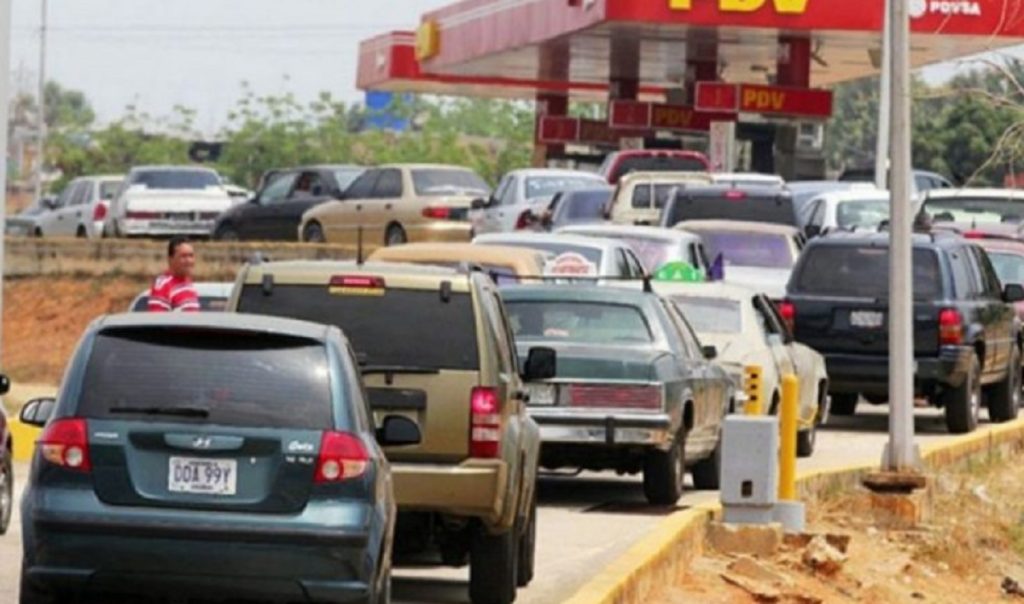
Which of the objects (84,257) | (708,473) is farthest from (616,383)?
(84,257)

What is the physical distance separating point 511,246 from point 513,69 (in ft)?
180

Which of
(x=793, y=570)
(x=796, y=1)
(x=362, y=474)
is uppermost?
(x=796, y=1)

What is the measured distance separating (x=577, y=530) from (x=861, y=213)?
1963 centimetres

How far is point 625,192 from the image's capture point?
140 feet

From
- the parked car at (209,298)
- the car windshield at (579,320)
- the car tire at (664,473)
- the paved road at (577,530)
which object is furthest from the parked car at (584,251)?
the car tire at (664,473)

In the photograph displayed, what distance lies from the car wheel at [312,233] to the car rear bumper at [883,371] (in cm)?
2152

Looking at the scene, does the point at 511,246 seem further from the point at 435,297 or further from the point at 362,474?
the point at 362,474

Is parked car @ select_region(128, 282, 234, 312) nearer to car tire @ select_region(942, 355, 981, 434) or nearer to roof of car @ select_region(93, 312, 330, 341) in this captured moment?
car tire @ select_region(942, 355, 981, 434)

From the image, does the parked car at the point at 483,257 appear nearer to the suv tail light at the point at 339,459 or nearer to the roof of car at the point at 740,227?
the roof of car at the point at 740,227

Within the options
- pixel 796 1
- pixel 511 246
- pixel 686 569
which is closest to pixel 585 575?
pixel 686 569

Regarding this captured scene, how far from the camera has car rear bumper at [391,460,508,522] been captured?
1529 centimetres

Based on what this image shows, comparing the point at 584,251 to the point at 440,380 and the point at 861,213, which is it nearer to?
the point at 861,213

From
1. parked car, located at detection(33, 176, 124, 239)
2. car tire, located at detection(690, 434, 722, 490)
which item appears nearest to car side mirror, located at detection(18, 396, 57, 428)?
car tire, located at detection(690, 434, 722, 490)

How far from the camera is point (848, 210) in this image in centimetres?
3991
